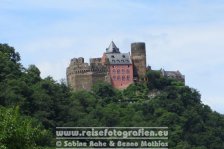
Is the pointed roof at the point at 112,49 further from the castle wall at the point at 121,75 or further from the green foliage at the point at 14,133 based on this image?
the green foliage at the point at 14,133

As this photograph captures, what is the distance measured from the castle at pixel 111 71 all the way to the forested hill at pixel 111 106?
4.58 feet

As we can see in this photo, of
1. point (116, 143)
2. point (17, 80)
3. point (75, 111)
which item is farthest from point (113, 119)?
point (116, 143)

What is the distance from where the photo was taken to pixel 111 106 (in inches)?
3952

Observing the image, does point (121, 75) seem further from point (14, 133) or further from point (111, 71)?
point (14, 133)

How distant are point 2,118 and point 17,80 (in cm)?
4638

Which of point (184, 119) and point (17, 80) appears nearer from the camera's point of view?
point (17, 80)

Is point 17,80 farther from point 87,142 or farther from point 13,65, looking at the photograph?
point 87,142

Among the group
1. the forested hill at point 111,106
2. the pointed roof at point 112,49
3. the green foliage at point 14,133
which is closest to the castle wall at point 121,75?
the forested hill at point 111,106

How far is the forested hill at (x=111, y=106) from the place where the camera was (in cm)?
7781

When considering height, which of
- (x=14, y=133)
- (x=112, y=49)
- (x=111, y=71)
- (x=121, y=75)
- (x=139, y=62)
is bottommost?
(x=14, y=133)

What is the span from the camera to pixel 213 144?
338 ft

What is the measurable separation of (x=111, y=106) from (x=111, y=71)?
16.8 m

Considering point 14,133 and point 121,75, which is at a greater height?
point 121,75

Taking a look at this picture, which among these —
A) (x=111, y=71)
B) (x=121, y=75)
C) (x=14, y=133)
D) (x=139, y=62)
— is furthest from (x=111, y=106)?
(x=14, y=133)
